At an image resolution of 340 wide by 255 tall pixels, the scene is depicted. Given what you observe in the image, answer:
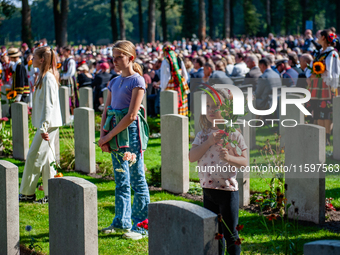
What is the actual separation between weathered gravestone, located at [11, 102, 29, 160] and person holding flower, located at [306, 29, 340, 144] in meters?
5.35

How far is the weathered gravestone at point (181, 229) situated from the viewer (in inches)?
108

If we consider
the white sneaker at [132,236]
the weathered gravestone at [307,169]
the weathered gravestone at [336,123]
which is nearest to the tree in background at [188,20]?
the weathered gravestone at [336,123]

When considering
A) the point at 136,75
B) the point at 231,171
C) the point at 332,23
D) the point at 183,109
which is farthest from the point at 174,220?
the point at 332,23

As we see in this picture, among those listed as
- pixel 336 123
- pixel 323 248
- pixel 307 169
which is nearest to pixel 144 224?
pixel 307 169

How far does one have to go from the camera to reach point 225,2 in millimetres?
49094

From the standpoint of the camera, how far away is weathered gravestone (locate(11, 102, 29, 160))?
365 inches

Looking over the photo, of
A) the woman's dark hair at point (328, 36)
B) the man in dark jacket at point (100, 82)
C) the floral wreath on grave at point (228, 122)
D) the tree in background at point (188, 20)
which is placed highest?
the tree in background at point (188, 20)

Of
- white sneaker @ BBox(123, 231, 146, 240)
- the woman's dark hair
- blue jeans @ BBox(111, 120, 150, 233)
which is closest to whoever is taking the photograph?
blue jeans @ BBox(111, 120, 150, 233)

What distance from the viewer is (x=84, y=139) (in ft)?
27.5

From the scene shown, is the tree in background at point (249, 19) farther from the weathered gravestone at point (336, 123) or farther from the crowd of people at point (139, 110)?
the weathered gravestone at point (336, 123)

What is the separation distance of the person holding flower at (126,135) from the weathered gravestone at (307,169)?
1711 millimetres

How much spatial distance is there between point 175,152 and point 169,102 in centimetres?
339

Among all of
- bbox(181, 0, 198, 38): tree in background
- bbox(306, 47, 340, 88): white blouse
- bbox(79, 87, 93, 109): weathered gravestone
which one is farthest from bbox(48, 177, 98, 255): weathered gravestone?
bbox(181, 0, 198, 38): tree in background

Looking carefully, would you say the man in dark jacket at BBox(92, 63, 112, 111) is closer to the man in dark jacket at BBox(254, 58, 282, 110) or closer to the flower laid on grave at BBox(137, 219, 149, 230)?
the man in dark jacket at BBox(254, 58, 282, 110)
